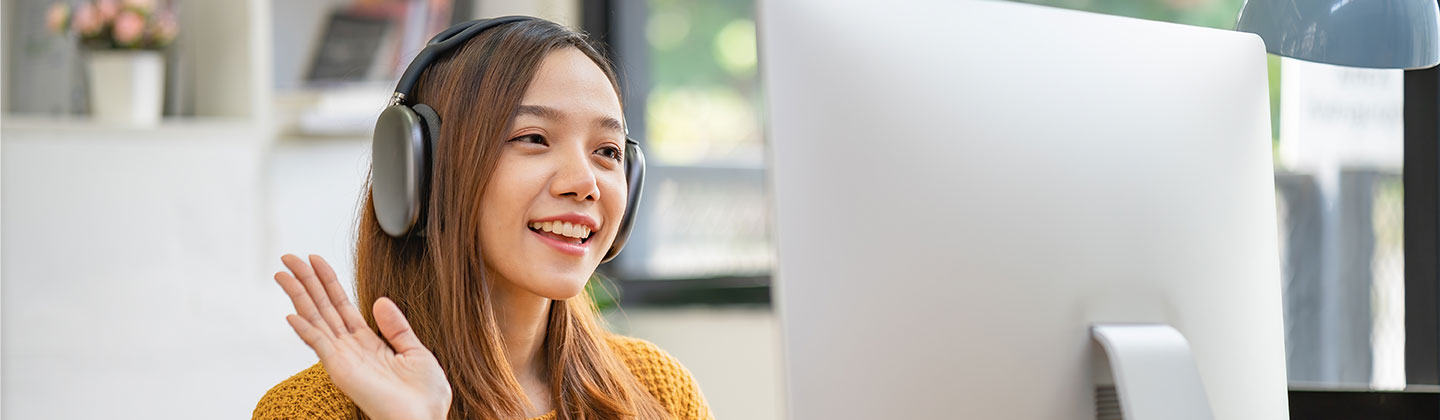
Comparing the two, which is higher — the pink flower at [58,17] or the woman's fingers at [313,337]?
the pink flower at [58,17]

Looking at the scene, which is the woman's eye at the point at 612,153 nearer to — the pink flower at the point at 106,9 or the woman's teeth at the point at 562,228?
the woman's teeth at the point at 562,228

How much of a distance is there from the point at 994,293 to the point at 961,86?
135 mm

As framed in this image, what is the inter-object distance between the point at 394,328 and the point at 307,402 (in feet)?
0.38

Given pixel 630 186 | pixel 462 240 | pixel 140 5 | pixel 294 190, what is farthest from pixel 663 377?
pixel 140 5

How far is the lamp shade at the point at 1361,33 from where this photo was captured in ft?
3.44

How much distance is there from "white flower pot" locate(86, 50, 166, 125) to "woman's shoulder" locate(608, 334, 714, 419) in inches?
46.6

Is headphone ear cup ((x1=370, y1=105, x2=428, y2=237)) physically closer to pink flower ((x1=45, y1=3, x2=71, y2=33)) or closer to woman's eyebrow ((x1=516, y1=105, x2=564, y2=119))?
woman's eyebrow ((x1=516, y1=105, x2=564, y2=119))

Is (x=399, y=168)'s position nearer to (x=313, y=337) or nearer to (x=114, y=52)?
(x=313, y=337)

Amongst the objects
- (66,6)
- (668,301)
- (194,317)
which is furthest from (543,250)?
(668,301)

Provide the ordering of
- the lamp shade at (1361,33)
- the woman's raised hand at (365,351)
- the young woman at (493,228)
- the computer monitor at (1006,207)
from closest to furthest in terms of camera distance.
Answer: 1. the computer monitor at (1006,207)
2. the woman's raised hand at (365,351)
3. the young woman at (493,228)
4. the lamp shade at (1361,33)

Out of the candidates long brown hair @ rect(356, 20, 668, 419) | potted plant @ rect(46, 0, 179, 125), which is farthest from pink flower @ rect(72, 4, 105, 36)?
long brown hair @ rect(356, 20, 668, 419)

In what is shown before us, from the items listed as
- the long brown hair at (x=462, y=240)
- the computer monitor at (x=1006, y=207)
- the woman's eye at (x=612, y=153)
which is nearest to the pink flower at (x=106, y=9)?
the long brown hair at (x=462, y=240)

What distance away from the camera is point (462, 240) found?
948 millimetres

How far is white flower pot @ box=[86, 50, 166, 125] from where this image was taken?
1948mm
